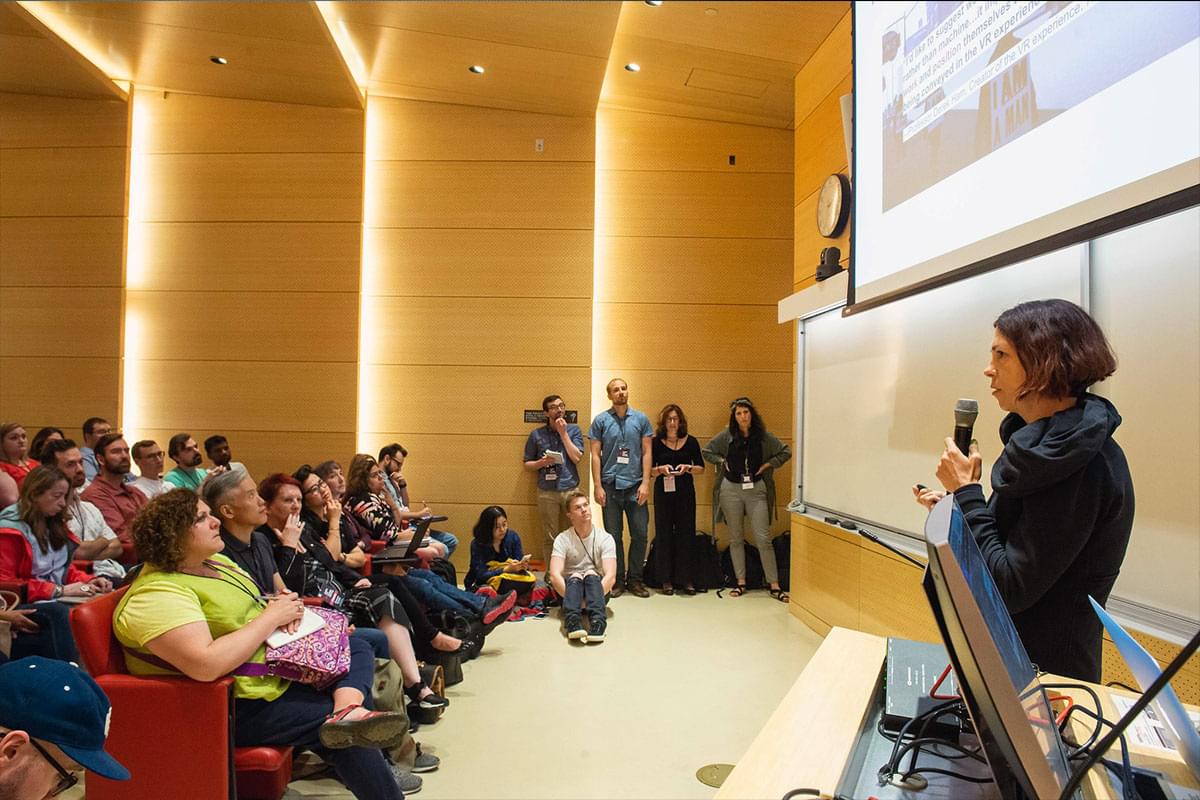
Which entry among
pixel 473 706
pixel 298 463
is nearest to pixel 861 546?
pixel 473 706

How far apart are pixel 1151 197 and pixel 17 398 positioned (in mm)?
6569

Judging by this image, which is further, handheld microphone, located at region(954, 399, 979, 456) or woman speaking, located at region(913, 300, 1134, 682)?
handheld microphone, located at region(954, 399, 979, 456)

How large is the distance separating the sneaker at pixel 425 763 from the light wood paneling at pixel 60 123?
4.51 metres

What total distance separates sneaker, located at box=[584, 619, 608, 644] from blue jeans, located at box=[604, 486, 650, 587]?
3.81 ft

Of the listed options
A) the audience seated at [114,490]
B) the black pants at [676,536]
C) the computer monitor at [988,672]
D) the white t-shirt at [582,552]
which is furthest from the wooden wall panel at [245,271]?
the computer monitor at [988,672]

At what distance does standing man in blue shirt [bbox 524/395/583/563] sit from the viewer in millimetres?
5332

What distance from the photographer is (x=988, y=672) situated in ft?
1.97

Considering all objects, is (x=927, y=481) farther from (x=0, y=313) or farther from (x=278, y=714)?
(x=0, y=313)

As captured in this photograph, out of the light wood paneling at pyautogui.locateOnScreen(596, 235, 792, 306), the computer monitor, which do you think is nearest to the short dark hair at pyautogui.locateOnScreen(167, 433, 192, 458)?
the light wood paneling at pyautogui.locateOnScreen(596, 235, 792, 306)

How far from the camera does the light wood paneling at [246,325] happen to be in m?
5.48

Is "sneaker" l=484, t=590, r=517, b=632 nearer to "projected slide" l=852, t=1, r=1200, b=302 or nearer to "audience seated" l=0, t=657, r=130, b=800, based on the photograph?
"audience seated" l=0, t=657, r=130, b=800

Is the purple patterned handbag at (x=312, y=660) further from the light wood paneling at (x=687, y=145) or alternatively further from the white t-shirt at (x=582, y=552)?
the light wood paneling at (x=687, y=145)

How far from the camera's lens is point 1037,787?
623 mm

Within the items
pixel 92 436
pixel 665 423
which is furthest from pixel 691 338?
pixel 92 436
